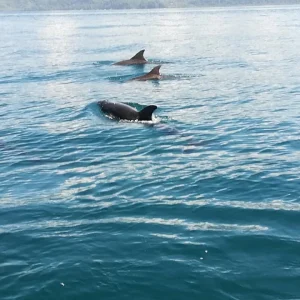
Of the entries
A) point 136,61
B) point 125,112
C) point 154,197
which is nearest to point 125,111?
point 125,112

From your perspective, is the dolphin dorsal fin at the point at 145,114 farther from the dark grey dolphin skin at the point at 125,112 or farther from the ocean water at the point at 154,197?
the ocean water at the point at 154,197

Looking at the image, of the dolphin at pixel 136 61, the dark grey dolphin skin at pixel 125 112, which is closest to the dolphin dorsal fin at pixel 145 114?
the dark grey dolphin skin at pixel 125 112

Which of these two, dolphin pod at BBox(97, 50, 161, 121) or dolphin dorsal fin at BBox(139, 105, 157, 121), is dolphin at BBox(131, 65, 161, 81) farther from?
dolphin dorsal fin at BBox(139, 105, 157, 121)

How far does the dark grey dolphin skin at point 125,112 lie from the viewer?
73.3 ft

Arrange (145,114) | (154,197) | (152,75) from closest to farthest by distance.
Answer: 1. (154,197)
2. (145,114)
3. (152,75)

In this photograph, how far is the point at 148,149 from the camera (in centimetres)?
1819

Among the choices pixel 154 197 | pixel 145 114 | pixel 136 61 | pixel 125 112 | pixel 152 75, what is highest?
pixel 154 197

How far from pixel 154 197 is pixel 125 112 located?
1043cm

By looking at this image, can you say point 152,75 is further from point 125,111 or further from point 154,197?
point 154,197

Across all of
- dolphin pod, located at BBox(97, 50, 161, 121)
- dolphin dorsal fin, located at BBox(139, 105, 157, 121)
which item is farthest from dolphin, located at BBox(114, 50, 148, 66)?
dolphin dorsal fin, located at BBox(139, 105, 157, 121)

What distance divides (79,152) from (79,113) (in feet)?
24.5

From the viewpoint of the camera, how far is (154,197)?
1354 centimetres

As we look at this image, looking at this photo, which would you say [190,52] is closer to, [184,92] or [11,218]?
[184,92]

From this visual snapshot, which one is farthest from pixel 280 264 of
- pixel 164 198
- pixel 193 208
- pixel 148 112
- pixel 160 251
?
pixel 148 112
